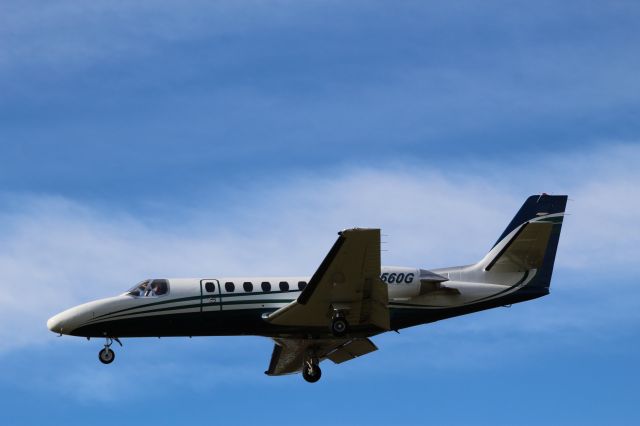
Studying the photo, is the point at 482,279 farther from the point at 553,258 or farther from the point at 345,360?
the point at 345,360

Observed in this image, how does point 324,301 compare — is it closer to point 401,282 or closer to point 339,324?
point 339,324

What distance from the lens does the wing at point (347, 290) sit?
3234cm

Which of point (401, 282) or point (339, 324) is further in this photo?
point (401, 282)

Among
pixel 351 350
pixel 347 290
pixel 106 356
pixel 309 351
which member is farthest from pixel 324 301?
pixel 106 356

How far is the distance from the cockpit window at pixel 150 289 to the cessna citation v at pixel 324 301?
31 millimetres

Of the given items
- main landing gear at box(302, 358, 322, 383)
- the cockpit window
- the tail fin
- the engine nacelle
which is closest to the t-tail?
the tail fin

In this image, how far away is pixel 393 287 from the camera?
35.4 m

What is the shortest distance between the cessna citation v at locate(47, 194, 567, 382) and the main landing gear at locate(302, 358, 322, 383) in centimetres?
3

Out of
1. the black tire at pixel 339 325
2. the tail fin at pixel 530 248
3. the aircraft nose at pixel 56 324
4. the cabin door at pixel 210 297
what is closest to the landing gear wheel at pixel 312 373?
the black tire at pixel 339 325

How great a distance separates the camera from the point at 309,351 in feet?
123

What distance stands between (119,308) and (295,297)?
17.6ft

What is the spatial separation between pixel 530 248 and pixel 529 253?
0.59 feet

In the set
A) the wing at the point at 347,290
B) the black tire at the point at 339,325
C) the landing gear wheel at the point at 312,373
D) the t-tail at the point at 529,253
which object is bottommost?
the landing gear wheel at the point at 312,373

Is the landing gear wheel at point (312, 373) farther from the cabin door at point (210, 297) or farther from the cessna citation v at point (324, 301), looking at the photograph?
the cabin door at point (210, 297)
